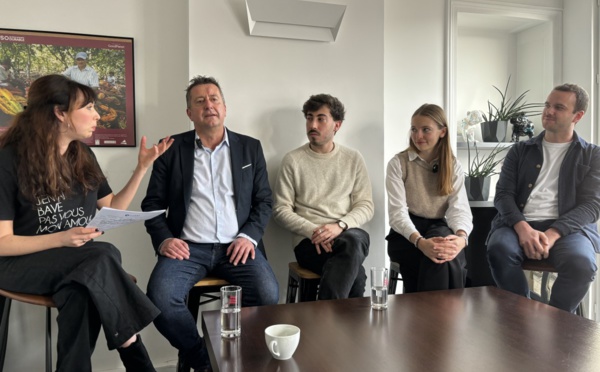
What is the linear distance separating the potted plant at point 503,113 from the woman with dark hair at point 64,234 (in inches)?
102

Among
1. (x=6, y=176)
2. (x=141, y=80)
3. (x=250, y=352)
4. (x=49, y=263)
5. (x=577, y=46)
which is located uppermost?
(x=577, y=46)

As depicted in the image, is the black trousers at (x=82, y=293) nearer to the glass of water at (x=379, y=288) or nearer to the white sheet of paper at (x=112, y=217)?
the white sheet of paper at (x=112, y=217)

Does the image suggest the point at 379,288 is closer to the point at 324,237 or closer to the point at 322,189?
the point at 324,237

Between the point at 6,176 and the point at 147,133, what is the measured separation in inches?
33.5

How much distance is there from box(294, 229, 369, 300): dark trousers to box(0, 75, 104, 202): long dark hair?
42.4 inches

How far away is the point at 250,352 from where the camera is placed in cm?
115

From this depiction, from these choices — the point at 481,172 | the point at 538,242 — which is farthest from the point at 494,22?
the point at 538,242

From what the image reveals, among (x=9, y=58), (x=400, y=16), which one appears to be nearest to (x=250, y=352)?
(x=9, y=58)

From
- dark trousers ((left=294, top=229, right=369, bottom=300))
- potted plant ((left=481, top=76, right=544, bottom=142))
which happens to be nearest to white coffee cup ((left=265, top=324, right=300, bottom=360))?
dark trousers ((left=294, top=229, right=369, bottom=300))

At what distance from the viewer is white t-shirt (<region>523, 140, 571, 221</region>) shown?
93.2 inches

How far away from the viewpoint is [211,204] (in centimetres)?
214

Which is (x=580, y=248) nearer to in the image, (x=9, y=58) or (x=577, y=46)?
(x=577, y=46)

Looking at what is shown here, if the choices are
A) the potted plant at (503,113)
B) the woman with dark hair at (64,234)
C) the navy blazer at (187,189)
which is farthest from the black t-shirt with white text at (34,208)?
the potted plant at (503,113)

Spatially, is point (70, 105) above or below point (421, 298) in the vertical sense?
above
